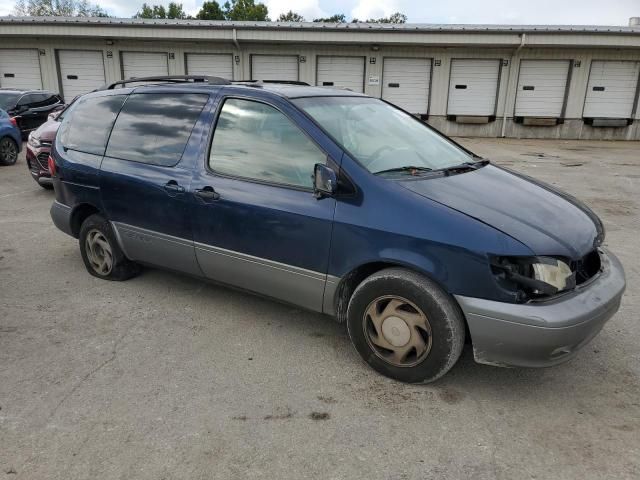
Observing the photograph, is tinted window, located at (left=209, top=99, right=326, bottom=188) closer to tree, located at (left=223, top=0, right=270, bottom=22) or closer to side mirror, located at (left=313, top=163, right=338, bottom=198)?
side mirror, located at (left=313, top=163, right=338, bottom=198)

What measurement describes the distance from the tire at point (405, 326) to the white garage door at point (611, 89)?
19893mm

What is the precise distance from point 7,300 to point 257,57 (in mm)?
17001

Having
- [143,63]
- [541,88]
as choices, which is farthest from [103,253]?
[541,88]

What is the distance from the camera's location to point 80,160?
4453 millimetres

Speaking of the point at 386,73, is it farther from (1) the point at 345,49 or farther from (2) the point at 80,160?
(2) the point at 80,160

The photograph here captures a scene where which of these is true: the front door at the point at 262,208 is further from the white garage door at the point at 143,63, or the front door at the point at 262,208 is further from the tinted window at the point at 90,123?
the white garage door at the point at 143,63

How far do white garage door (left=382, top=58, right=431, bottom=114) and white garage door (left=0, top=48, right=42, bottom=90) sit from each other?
44.3 feet

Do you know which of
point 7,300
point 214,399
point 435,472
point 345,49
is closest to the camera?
point 435,472

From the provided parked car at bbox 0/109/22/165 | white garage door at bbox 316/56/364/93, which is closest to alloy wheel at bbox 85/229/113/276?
parked car at bbox 0/109/22/165

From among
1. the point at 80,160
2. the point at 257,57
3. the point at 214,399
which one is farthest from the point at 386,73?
the point at 214,399

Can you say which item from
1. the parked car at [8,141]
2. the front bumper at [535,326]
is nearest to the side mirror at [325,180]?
the front bumper at [535,326]

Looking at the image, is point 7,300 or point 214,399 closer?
point 214,399

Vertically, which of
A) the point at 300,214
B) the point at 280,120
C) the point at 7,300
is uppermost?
the point at 280,120

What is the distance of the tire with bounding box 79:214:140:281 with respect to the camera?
4.46 metres
